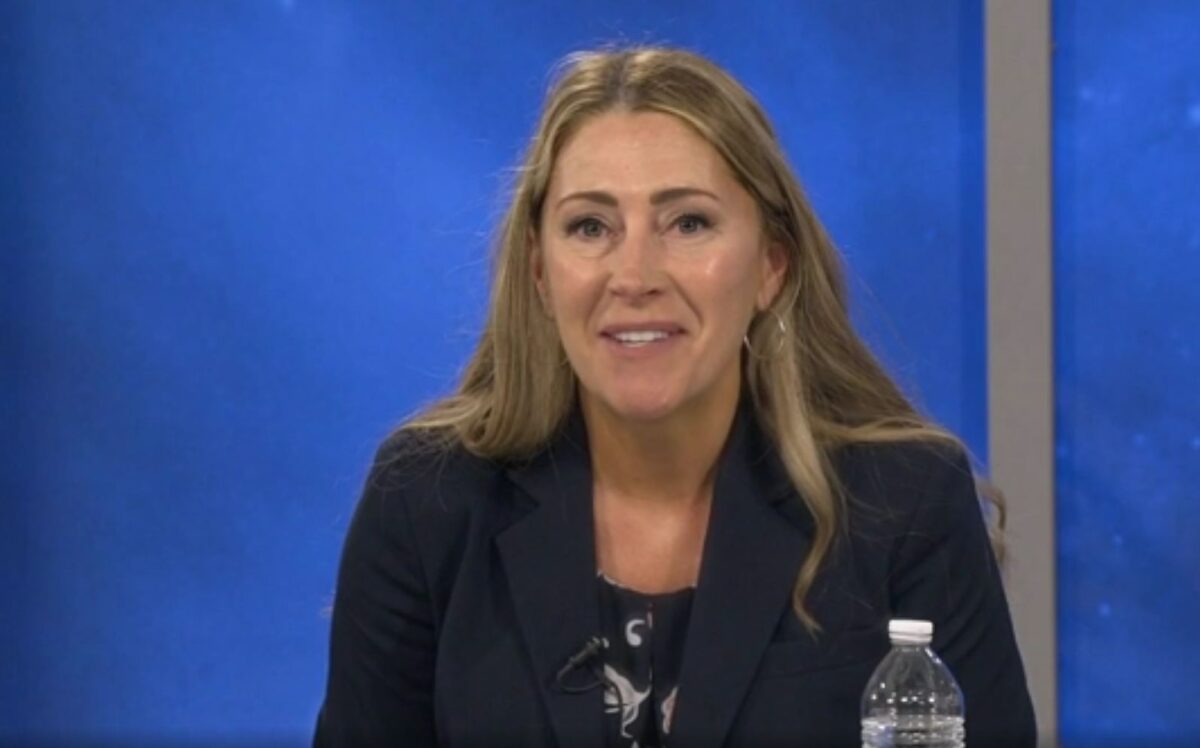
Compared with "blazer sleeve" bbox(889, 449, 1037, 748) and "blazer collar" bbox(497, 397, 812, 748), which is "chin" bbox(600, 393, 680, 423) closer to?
"blazer collar" bbox(497, 397, 812, 748)

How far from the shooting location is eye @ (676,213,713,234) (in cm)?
213

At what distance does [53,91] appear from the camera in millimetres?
3299

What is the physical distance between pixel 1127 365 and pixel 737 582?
1261 mm

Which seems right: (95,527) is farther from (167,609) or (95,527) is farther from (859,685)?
(859,685)

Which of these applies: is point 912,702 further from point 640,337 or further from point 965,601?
point 640,337

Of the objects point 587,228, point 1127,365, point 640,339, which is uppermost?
point 1127,365

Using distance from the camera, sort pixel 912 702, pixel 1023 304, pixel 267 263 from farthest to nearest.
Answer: pixel 267 263
pixel 1023 304
pixel 912 702

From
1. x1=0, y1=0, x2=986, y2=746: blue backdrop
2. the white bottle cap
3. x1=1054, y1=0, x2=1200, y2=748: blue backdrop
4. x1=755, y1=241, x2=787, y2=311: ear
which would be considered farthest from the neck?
x1=1054, y1=0, x2=1200, y2=748: blue backdrop

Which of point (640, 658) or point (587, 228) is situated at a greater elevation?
point (587, 228)

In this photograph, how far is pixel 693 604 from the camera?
2123 mm

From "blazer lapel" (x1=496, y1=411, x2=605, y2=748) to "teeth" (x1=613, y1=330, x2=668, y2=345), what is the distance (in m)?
0.20

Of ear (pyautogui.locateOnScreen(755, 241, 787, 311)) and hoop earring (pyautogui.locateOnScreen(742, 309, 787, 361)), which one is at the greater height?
ear (pyautogui.locateOnScreen(755, 241, 787, 311))

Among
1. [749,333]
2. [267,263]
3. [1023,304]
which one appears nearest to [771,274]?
[749,333]

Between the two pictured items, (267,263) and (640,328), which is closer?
(640,328)
